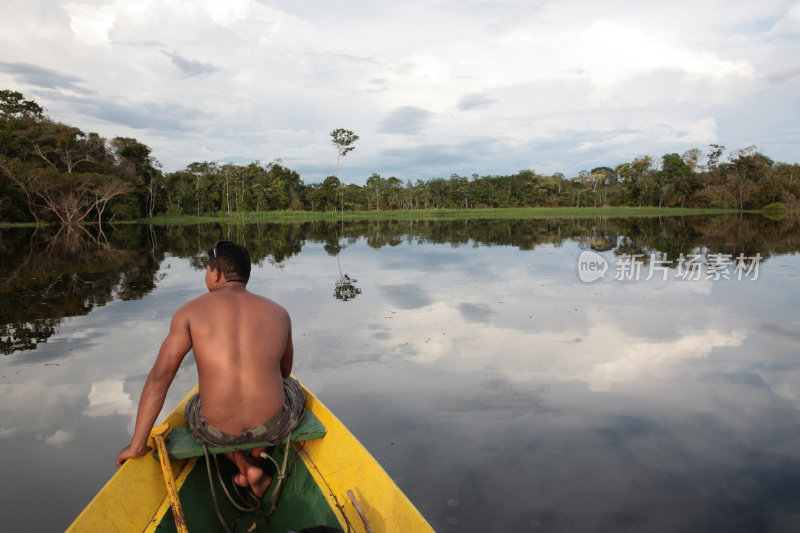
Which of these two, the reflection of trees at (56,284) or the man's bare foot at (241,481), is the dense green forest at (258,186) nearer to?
the reflection of trees at (56,284)

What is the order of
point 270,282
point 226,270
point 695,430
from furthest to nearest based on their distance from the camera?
point 270,282 → point 695,430 → point 226,270

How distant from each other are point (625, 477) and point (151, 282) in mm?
A: 10544

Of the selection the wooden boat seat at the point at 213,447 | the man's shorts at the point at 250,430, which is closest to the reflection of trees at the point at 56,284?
the wooden boat seat at the point at 213,447

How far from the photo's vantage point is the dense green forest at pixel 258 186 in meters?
35.2

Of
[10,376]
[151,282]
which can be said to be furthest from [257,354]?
[151,282]

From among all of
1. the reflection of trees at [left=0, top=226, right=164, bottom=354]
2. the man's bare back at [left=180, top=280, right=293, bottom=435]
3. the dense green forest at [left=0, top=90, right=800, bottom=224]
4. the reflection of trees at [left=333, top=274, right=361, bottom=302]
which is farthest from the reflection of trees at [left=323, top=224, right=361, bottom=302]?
Answer: the dense green forest at [left=0, top=90, right=800, bottom=224]

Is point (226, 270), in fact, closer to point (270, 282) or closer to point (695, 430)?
point (695, 430)

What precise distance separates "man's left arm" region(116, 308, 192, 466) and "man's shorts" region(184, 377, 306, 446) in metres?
0.25

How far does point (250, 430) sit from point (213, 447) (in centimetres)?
25

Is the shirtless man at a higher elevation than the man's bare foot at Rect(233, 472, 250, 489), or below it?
higher

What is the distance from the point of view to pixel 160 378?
8.33 ft

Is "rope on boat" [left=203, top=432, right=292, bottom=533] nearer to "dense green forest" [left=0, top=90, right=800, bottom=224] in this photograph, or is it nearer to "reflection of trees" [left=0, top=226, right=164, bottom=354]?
"reflection of trees" [left=0, top=226, right=164, bottom=354]

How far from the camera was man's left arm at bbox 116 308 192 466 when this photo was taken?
8.23 feet

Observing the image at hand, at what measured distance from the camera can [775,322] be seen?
7.20 meters
